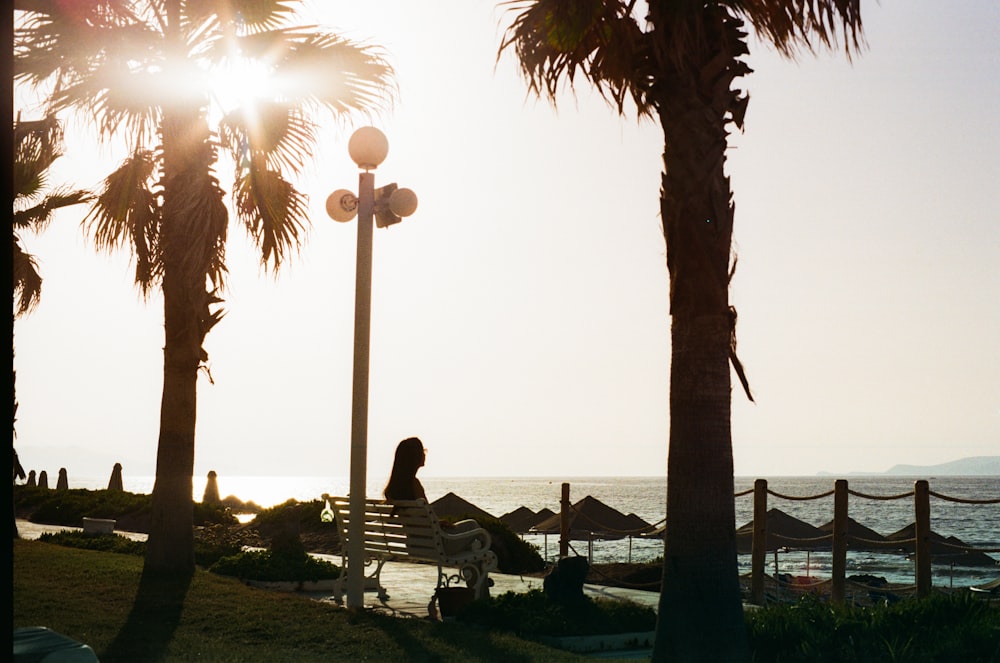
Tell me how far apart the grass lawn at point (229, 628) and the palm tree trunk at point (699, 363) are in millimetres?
1084

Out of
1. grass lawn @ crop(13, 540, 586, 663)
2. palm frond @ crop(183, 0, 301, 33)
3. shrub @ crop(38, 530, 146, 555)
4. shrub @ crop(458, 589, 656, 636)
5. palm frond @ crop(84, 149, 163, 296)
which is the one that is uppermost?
palm frond @ crop(183, 0, 301, 33)

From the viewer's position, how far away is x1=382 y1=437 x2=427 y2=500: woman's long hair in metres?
10.3

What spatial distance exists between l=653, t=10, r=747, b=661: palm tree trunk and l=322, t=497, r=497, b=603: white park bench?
112 inches

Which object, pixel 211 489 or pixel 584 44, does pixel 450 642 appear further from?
pixel 211 489

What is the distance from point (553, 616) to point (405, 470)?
2.32 m

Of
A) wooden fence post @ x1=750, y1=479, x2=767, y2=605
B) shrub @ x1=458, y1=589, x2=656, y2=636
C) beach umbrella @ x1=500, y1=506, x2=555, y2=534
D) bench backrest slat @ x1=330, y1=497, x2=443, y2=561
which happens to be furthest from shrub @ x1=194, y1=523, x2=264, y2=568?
beach umbrella @ x1=500, y1=506, x2=555, y2=534

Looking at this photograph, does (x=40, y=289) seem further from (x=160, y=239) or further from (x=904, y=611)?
(x=904, y=611)

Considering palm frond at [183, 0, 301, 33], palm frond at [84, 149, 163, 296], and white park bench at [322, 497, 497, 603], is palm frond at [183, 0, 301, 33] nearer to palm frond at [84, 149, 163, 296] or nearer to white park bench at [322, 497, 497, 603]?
palm frond at [84, 149, 163, 296]

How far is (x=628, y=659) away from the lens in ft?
25.8

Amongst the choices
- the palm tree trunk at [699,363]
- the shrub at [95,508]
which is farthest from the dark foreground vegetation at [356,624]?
the shrub at [95,508]

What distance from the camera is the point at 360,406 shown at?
1040 cm

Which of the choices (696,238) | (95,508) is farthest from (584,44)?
(95,508)

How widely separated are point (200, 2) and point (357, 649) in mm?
8151

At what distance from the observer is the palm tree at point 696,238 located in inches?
285
